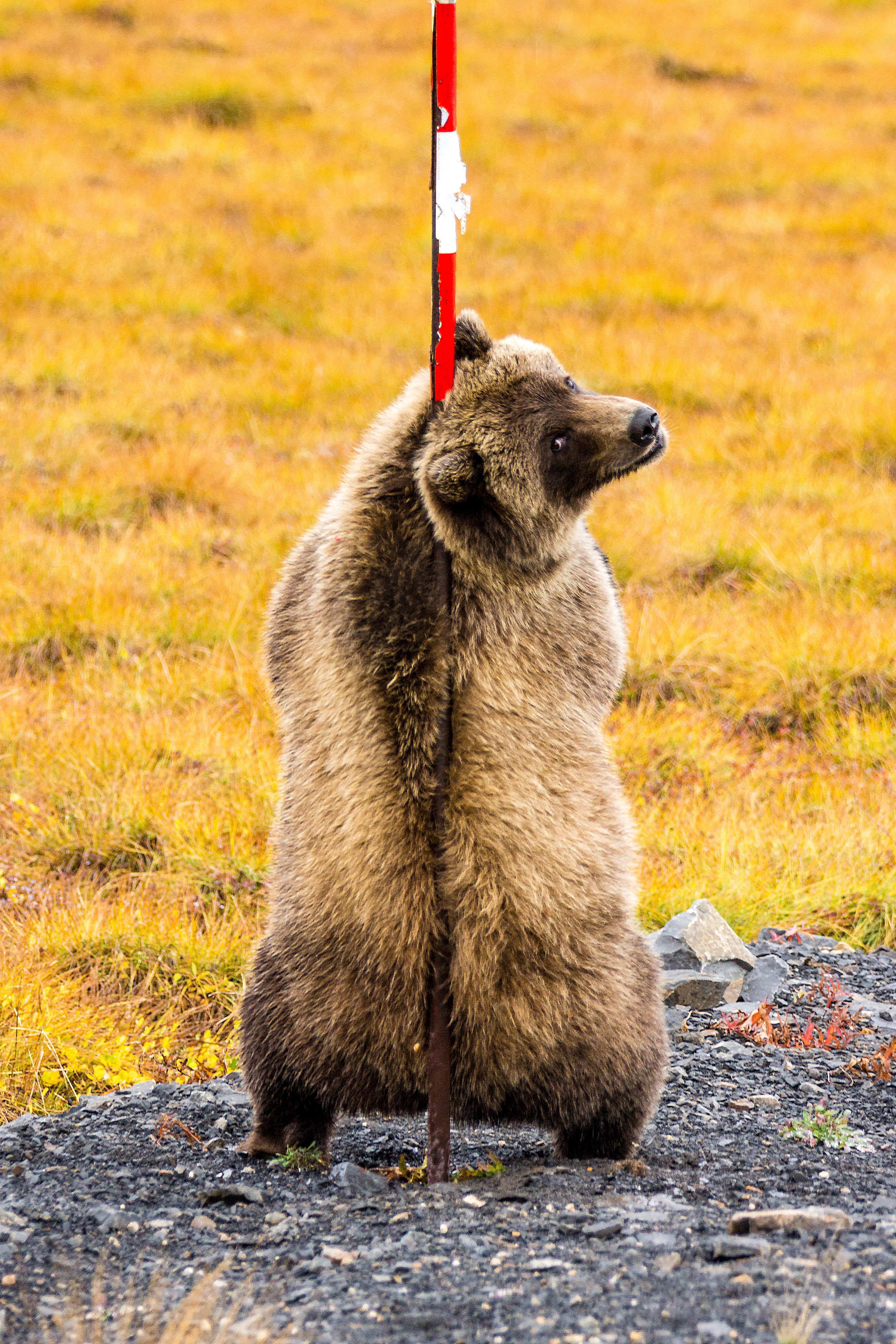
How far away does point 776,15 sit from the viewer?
22.7 metres

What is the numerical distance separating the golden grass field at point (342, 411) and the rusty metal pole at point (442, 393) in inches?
52.2

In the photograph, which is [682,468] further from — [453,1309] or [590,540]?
[453,1309]

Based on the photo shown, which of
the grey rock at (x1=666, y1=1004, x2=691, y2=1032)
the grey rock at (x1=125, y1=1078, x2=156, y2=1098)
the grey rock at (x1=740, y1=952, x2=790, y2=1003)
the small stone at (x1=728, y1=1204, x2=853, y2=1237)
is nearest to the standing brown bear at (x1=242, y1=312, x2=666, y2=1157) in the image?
the small stone at (x1=728, y1=1204, x2=853, y2=1237)

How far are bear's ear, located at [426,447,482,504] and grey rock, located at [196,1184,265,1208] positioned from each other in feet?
4.99

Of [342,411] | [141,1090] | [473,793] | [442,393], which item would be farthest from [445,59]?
[342,411]

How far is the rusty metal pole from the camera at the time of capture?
2830 mm

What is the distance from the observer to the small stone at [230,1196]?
301 centimetres

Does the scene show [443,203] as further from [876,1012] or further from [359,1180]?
[876,1012]

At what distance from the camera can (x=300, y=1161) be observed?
3.18 m

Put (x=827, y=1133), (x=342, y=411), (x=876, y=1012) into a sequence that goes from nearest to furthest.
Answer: (x=827, y=1133) < (x=876, y=1012) < (x=342, y=411)

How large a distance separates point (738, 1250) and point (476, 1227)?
0.51 meters

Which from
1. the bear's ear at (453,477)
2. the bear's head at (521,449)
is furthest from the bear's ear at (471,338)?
the bear's ear at (453,477)

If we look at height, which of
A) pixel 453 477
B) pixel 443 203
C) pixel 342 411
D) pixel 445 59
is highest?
pixel 445 59

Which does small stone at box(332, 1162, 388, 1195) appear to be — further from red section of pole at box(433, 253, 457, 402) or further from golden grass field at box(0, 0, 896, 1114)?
red section of pole at box(433, 253, 457, 402)
